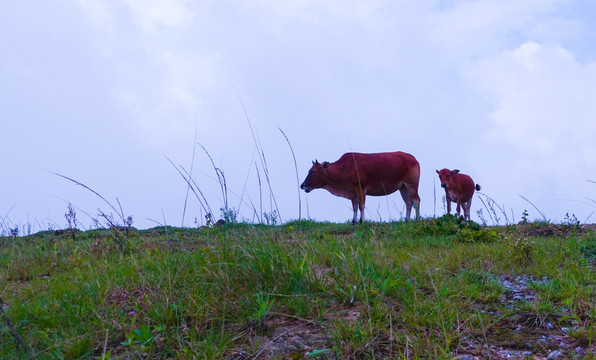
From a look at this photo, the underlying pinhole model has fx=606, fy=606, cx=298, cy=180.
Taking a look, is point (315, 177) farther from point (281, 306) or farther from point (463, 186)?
point (281, 306)

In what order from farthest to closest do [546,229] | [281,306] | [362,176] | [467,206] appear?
[467,206], [362,176], [546,229], [281,306]

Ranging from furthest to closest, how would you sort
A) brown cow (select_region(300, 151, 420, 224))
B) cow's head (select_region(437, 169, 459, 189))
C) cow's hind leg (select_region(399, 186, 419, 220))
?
cow's head (select_region(437, 169, 459, 189)), cow's hind leg (select_region(399, 186, 419, 220)), brown cow (select_region(300, 151, 420, 224))

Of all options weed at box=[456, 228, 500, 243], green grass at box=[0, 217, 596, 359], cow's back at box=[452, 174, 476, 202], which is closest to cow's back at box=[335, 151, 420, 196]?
cow's back at box=[452, 174, 476, 202]

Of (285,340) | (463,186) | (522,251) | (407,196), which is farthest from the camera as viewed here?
(463,186)

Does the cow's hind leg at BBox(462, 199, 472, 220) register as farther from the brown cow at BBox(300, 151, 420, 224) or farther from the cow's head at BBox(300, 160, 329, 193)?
the cow's head at BBox(300, 160, 329, 193)

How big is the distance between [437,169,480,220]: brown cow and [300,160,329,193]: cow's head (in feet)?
10.2

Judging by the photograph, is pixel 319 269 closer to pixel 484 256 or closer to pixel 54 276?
pixel 484 256

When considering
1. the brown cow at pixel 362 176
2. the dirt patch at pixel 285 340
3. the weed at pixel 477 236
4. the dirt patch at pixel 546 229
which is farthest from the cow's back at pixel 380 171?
the dirt patch at pixel 285 340

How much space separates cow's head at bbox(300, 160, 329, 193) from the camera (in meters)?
14.5

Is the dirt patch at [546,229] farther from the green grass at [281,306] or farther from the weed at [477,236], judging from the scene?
the green grass at [281,306]

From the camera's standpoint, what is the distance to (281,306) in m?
3.79

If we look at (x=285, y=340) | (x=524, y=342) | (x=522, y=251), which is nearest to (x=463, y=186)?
(x=522, y=251)

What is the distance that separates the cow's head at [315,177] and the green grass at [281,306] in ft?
30.7

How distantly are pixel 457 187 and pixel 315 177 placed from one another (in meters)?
3.98
